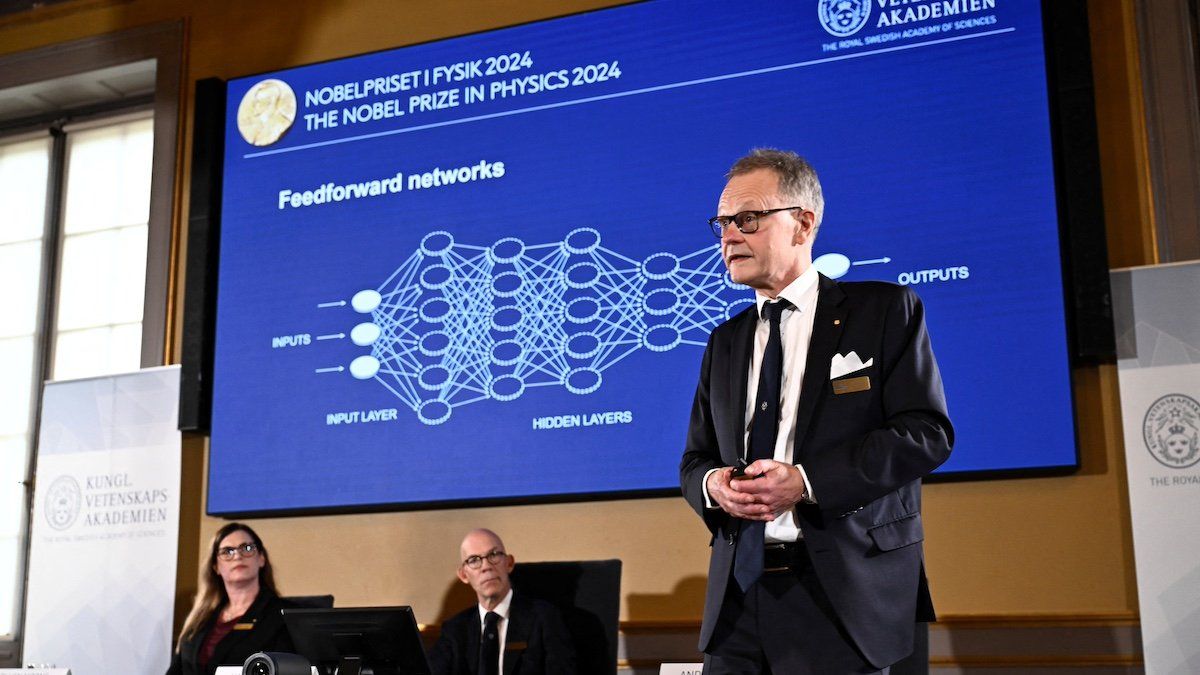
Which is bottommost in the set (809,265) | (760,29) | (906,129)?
(809,265)

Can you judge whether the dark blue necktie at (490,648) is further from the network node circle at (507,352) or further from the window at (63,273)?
the window at (63,273)

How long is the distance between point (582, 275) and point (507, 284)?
32cm

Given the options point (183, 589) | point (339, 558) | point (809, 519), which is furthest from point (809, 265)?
point (183, 589)

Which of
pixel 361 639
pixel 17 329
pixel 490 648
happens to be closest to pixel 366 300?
pixel 490 648

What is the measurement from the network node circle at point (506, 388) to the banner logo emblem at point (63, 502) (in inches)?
79.2

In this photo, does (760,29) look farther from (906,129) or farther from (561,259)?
(561,259)

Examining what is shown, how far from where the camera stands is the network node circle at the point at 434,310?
4965 mm

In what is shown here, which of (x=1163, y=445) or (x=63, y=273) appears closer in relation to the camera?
(x=1163, y=445)

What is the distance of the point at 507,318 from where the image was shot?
16.0 ft

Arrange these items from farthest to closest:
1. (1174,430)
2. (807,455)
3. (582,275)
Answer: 1. (582,275)
2. (1174,430)
3. (807,455)

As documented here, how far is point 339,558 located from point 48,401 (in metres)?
1.66

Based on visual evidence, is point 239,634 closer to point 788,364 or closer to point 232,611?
point 232,611

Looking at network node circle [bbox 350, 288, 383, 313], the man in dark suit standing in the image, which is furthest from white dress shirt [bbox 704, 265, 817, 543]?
network node circle [bbox 350, 288, 383, 313]

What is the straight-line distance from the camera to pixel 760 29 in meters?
4.64
